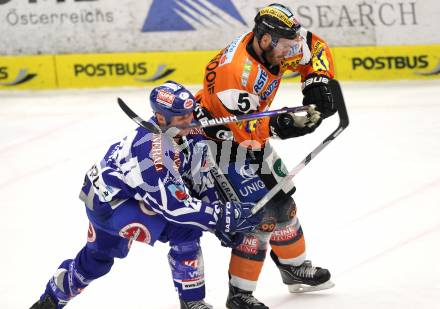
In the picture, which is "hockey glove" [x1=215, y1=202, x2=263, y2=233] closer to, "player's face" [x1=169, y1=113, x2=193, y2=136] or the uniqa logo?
"player's face" [x1=169, y1=113, x2=193, y2=136]

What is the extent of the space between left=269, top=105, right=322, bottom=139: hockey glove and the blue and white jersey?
400 millimetres

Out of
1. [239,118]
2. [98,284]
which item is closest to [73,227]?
[98,284]

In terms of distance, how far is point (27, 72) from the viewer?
33.3ft

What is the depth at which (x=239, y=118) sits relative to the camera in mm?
4660

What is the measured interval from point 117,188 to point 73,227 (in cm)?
200

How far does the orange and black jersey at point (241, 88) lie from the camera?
4.75 meters

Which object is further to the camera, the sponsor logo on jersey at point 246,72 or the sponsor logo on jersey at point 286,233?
the sponsor logo on jersey at point 286,233

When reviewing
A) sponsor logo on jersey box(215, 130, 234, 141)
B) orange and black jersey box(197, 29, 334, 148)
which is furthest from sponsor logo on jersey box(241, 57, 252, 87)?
sponsor logo on jersey box(215, 130, 234, 141)

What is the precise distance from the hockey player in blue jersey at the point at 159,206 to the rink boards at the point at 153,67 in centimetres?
447

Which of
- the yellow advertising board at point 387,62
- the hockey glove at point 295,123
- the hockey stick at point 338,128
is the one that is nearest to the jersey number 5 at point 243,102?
the hockey glove at point 295,123

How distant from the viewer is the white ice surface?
536cm

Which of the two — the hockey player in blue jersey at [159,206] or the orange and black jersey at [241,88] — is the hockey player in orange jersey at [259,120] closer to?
the orange and black jersey at [241,88]

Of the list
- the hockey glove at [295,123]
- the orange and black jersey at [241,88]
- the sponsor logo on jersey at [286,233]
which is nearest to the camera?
the hockey glove at [295,123]

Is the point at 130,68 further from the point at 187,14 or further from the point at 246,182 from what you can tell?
the point at 246,182
